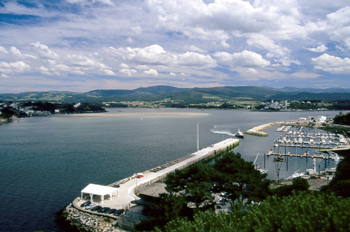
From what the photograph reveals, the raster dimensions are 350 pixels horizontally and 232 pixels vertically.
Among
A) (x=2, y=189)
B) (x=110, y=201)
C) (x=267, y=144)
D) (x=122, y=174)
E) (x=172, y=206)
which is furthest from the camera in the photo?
(x=267, y=144)

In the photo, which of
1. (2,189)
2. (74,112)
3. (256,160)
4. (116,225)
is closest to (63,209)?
(116,225)

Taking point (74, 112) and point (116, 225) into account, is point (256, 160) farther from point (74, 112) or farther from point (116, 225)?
point (74, 112)

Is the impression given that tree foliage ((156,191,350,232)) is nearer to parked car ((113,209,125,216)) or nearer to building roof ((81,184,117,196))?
parked car ((113,209,125,216))

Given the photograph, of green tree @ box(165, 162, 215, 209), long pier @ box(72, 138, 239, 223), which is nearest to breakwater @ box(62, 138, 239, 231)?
long pier @ box(72, 138, 239, 223)

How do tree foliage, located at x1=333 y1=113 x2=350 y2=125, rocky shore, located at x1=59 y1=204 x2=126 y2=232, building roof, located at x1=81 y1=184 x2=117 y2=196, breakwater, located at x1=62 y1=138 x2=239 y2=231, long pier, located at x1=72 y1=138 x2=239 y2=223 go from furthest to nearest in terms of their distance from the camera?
tree foliage, located at x1=333 y1=113 x2=350 y2=125
building roof, located at x1=81 y1=184 x2=117 y2=196
long pier, located at x1=72 y1=138 x2=239 y2=223
rocky shore, located at x1=59 y1=204 x2=126 y2=232
breakwater, located at x1=62 y1=138 x2=239 y2=231

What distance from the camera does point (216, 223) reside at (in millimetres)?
7062

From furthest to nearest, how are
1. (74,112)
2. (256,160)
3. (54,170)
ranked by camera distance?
(74,112), (256,160), (54,170)

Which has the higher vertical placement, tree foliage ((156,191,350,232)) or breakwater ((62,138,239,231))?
tree foliage ((156,191,350,232))

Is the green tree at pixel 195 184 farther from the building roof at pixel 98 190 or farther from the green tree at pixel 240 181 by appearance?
the building roof at pixel 98 190

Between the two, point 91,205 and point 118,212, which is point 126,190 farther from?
point 118,212

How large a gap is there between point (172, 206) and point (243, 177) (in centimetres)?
297

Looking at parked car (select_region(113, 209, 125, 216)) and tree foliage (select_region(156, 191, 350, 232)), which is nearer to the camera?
tree foliage (select_region(156, 191, 350, 232))

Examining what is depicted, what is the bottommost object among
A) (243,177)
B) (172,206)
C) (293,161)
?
(293,161)

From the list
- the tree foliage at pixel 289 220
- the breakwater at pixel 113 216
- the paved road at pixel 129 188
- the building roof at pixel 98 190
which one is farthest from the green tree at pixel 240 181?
the building roof at pixel 98 190
